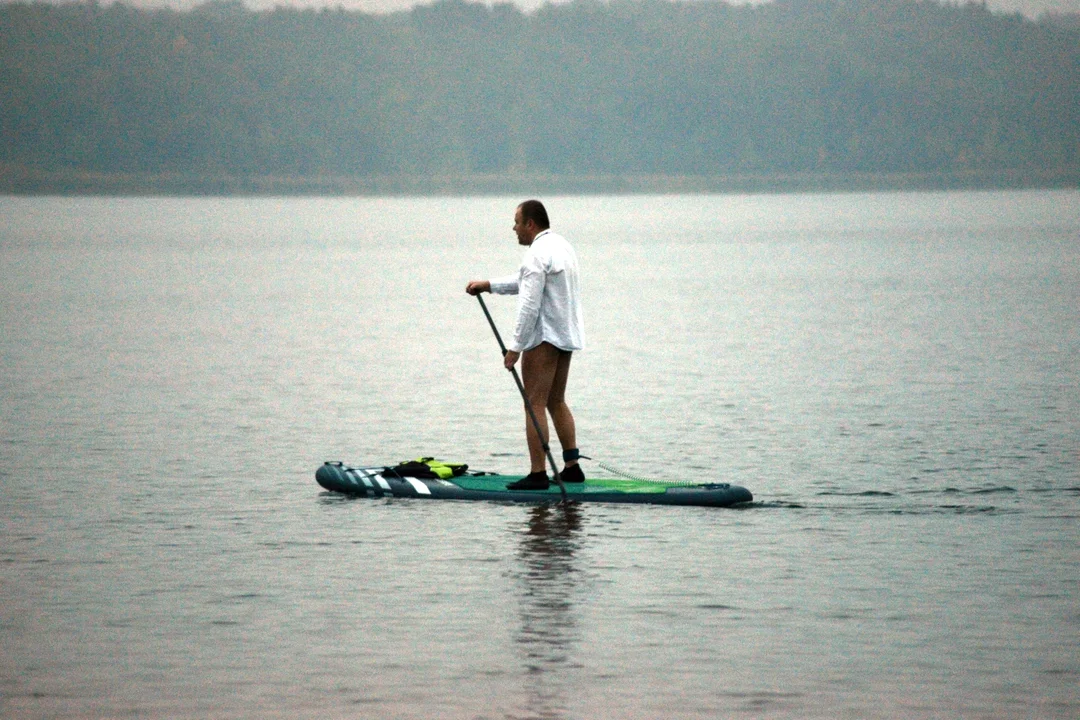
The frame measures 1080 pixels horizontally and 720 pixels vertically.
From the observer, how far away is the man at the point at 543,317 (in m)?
12.2

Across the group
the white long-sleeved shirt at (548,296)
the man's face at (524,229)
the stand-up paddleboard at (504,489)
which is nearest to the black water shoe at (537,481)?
the stand-up paddleboard at (504,489)

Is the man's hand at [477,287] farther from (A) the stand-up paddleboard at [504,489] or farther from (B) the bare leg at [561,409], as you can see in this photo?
(A) the stand-up paddleboard at [504,489]

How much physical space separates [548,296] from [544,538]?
177 centimetres

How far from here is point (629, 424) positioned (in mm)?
18734

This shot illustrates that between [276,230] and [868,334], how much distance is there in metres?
111

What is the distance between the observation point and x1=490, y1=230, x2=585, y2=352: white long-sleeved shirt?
12164 millimetres

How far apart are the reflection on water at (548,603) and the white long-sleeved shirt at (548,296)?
1277mm

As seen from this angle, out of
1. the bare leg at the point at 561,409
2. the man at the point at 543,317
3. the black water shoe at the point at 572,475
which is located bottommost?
the black water shoe at the point at 572,475

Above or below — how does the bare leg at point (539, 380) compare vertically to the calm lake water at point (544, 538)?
above

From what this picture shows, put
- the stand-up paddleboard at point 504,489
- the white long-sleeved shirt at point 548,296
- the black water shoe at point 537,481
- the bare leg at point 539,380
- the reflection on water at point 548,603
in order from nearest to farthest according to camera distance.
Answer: the reflection on water at point 548,603, the white long-sleeved shirt at point 548,296, the bare leg at point 539,380, the stand-up paddleboard at point 504,489, the black water shoe at point 537,481

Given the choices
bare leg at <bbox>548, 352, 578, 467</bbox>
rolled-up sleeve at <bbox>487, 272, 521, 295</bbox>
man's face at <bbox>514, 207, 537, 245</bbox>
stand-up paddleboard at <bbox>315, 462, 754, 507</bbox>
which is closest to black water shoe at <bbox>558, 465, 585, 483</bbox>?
stand-up paddleboard at <bbox>315, 462, 754, 507</bbox>

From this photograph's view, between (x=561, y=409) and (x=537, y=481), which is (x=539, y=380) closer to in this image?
(x=561, y=409)

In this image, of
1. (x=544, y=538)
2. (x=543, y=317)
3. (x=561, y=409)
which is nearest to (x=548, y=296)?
(x=543, y=317)

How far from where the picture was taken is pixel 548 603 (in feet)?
32.3
